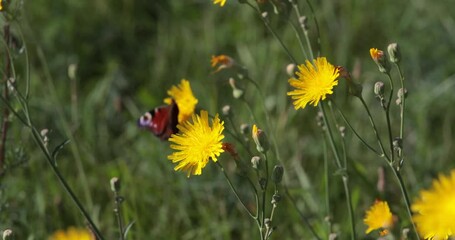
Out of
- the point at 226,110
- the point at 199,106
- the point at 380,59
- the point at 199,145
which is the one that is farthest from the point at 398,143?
the point at 199,106

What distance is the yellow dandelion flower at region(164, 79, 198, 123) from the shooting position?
2441mm

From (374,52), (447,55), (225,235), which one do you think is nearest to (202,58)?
(447,55)

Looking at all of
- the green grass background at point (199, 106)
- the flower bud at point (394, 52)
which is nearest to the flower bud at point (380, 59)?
the flower bud at point (394, 52)

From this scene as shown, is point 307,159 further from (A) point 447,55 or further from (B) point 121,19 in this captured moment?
(B) point 121,19

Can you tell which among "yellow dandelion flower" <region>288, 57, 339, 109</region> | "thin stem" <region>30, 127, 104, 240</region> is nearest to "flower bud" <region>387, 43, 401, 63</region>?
"yellow dandelion flower" <region>288, 57, 339, 109</region>

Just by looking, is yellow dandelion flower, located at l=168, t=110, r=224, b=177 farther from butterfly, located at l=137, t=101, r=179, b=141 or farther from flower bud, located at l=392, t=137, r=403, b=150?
flower bud, located at l=392, t=137, r=403, b=150

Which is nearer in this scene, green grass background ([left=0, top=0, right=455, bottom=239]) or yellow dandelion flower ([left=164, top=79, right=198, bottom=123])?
yellow dandelion flower ([left=164, top=79, right=198, bottom=123])

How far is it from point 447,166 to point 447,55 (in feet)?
2.53

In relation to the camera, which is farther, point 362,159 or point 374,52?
point 362,159

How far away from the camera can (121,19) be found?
4.38m

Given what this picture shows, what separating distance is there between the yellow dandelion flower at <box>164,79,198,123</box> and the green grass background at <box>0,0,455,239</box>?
1.33 feet

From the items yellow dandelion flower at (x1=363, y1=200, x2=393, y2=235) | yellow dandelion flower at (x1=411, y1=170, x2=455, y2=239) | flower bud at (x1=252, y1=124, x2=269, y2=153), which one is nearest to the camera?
yellow dandelion flower at (x1=411, y1=170, x2=455, y2=239)

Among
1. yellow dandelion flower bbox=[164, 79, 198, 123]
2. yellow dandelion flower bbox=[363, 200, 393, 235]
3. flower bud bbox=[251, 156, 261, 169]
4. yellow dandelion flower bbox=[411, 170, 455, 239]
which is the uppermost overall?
yellow dandelion flower bbox=[164, 79, 198, 123]

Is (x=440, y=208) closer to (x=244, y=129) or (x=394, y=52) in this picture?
(x=394, y=52)
